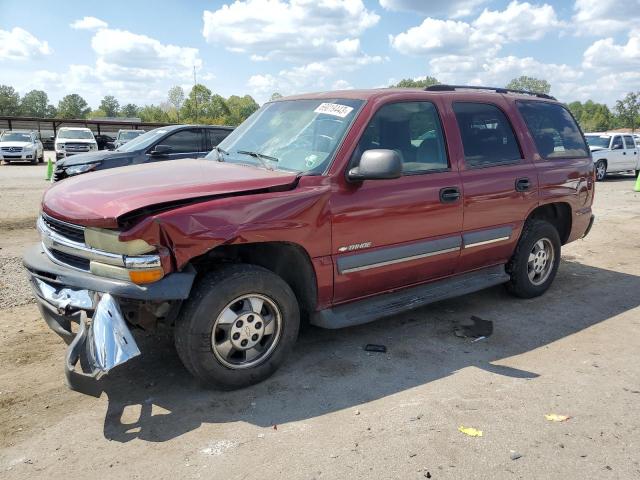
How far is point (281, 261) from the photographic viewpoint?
151 inches

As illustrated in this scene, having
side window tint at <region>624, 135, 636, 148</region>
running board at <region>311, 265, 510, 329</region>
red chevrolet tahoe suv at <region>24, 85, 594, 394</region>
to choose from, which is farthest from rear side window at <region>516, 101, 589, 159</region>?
side window tint at <region>624, 135, 636, 148</region>

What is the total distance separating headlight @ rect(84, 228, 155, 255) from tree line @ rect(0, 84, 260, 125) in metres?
77.9

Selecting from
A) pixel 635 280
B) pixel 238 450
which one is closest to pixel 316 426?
pixel 238 450

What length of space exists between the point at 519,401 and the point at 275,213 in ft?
6.59

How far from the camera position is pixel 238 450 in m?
2.93

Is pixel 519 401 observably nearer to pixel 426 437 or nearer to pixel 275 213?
pixel 426 437

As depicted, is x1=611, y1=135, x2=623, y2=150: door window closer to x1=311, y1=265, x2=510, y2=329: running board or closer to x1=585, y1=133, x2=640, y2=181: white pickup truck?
x1=585, y1=133, x2=640, y2=181: white pickup truck

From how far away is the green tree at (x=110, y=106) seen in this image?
138 metres

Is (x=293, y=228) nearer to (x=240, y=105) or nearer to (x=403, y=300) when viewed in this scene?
(x=403, y=300)

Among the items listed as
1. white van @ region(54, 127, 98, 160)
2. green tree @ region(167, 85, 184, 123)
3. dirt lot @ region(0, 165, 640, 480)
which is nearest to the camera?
dirt lot @ region(0, 165, 640, 480)

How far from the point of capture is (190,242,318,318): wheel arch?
3.57 m

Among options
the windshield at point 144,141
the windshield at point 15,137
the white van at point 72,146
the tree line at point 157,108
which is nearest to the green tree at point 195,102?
the tree line at point 157,108

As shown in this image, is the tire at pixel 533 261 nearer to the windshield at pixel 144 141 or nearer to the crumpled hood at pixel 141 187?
the crumpled hood at pixel 141 187

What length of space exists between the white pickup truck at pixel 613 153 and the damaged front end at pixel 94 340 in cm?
1986
